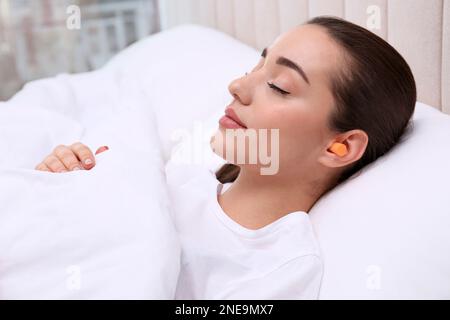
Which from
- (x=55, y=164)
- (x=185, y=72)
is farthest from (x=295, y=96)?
(x=185, y=72)

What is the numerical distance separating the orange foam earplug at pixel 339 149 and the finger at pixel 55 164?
18.6 inches

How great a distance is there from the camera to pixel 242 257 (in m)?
0.87

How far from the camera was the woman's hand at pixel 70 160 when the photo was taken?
99cm

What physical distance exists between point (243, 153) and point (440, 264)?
1.10 ft

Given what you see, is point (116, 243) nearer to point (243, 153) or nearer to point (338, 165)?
point (243, 153)

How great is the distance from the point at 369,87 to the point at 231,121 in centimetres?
22

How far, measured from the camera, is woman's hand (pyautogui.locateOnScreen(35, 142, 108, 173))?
988mm

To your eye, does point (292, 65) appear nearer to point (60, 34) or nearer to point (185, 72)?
point (185, 72)

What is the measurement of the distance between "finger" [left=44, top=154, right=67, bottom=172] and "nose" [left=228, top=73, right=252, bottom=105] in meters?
0.34

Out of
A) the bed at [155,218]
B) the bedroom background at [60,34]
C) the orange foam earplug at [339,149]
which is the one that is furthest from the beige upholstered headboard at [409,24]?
the bedroom background at [60,34]

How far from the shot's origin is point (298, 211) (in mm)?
953

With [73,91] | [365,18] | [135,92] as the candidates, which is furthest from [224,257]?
[73,91]

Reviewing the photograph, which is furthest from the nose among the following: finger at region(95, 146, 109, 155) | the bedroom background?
the bedroom background

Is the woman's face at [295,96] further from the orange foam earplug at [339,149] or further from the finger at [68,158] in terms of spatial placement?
the finger at [68,158]
